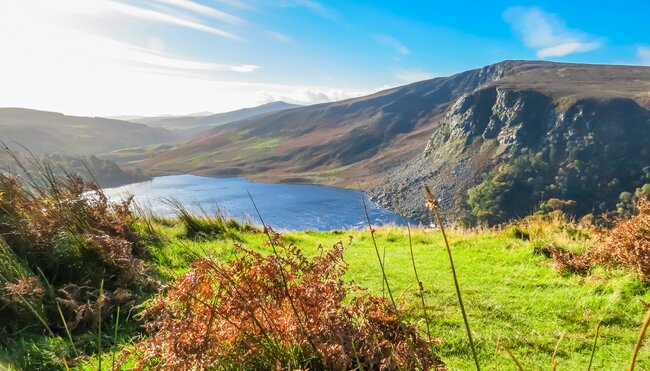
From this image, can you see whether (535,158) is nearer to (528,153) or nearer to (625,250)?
(528,153)

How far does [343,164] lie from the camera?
168750 mm

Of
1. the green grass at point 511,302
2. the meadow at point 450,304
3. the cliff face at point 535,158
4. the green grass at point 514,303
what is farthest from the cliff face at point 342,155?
the meadow at point 450,304

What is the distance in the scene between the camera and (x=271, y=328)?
2891mm

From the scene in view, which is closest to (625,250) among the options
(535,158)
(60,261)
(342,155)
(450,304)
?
(450,304)

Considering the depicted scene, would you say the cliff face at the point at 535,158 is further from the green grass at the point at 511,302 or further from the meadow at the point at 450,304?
the meadow at the point at 450,304

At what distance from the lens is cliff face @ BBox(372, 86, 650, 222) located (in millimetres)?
90188

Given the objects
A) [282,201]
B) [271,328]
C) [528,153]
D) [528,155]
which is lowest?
[282,201]

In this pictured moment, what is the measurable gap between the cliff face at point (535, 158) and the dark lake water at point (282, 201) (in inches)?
489

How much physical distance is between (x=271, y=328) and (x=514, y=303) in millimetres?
5061

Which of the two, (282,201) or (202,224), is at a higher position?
(202,224)

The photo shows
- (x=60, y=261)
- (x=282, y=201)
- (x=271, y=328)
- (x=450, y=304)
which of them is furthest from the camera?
(x=282, y=201)

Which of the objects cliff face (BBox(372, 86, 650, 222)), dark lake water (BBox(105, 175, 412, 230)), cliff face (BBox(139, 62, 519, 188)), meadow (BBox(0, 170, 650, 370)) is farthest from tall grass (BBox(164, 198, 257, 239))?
cliff face (BBox(139, 62, 519, 188))

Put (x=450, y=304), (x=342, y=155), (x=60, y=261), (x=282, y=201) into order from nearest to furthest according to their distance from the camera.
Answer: (x=60, y=261), (x=450, y=304), (x=282, y=201), (x=342, y=155)

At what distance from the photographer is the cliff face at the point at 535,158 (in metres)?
90.2
